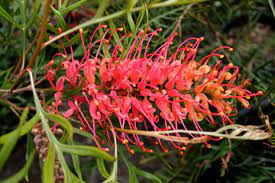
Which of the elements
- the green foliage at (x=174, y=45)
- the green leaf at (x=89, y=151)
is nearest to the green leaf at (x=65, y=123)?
the green leaf at (x=89, y=151)

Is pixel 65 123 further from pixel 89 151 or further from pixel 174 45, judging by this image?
pixel 174 45

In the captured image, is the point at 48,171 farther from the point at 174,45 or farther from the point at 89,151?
the point at 174,45

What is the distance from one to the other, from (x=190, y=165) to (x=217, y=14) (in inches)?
24.2

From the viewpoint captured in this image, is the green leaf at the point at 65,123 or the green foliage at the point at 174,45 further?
the green foliage at the point at 174,45

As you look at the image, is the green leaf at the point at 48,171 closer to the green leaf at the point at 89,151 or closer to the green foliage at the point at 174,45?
the green leaf at the point at 89,151

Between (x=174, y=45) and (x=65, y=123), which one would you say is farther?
(x=174, y=45)

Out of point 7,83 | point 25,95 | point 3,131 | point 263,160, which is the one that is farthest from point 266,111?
point 3,131

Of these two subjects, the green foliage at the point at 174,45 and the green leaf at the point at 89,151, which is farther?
the green foliage at the point at 174,45

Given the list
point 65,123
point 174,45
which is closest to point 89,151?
point 65,123

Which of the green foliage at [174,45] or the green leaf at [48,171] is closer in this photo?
the green leaf at [48,171]

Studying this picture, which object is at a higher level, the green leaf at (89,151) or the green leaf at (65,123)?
the green leaf at (65,123)

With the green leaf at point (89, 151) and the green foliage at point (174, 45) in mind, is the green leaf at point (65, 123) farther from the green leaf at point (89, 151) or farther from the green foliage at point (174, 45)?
the green foliage at point (174, 45)

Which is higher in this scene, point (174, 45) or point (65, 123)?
point (65, 123)

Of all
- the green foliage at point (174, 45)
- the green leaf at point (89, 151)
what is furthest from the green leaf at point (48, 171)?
the green foliage at point (174, 45)
